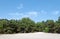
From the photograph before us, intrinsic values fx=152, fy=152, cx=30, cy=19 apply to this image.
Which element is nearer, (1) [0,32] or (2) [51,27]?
(1) [0,32]

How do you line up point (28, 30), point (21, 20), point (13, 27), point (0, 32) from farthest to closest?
1. point (21, 20)
2. point (28, 30)
3. point (13, 27)
4. point (0, 32)

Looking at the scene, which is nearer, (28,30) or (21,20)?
(28,30)

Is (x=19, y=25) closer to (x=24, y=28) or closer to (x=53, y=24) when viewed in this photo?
(x=24, y=28)

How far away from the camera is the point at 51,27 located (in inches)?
1138

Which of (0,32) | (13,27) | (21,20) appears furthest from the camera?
(21,20)

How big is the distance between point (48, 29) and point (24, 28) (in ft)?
15.3

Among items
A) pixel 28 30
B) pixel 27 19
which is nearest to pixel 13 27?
pixel 28 30

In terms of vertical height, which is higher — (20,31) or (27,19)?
(27,19)

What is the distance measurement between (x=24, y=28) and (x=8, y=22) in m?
3.50

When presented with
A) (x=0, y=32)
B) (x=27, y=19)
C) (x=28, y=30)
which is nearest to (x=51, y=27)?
(x=28, y=30)

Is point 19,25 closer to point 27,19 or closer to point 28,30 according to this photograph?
point 28,30

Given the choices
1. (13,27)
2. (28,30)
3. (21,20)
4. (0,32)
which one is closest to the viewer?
(0,32)

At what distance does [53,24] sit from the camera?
28.6 meters

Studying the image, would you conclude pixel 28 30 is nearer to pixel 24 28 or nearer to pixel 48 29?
pixel 24 28
